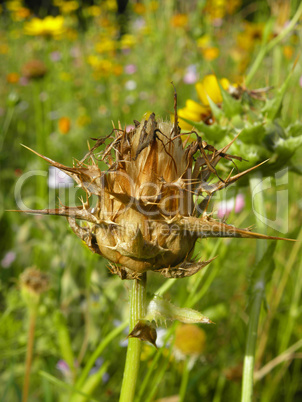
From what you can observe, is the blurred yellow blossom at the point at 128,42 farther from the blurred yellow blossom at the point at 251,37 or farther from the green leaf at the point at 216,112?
the green leaf at the point at 216,112

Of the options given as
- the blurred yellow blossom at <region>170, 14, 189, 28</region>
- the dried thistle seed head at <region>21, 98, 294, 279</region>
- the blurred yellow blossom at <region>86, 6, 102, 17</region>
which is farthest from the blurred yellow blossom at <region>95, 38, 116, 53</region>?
the dried thistle seed head at <region>21, 98, 294, 279</region>

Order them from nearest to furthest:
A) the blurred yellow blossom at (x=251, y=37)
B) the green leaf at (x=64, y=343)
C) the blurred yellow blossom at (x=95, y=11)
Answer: the green leaf at (x=64, y=343) < the blurred yellow blossom at (x=251, y=37) < the blurred yellow blossom at (x=95, y=11)

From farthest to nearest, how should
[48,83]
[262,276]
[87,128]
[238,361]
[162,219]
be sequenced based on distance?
[48,83] → [87,128] → [238,361] → [262,276] → [162,219]

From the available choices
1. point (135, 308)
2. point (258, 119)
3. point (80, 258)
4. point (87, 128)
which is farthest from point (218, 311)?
point (87, 128)

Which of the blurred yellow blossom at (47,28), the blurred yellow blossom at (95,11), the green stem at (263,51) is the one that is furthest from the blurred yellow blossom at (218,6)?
the green stem at (263,51)

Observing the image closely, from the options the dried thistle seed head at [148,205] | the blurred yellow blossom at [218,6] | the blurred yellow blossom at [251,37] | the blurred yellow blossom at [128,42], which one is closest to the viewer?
the dried thistle seed head at [148,205]

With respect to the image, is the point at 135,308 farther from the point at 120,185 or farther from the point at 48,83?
the point at 48,83
